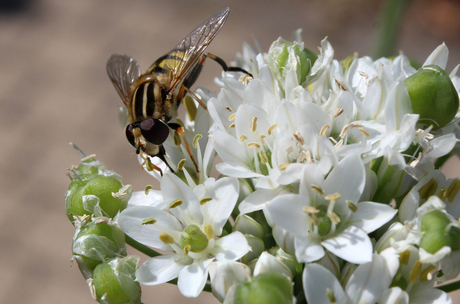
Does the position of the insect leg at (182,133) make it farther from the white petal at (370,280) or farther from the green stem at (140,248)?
the white petal at (370,280)

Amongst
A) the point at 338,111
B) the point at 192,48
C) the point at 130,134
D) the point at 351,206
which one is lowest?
the point at 351,206

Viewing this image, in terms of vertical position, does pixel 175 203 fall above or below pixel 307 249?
above

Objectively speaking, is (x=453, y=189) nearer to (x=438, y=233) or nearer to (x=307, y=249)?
(x=438, y=233)

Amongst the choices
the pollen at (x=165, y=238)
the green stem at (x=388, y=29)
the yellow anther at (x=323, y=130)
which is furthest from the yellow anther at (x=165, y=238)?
the green stem at (x=388, y=29)

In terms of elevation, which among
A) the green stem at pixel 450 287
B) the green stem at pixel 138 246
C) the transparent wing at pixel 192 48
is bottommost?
the green stem at pixel 450 287

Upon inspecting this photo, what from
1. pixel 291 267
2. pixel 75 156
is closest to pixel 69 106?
pixel 75 156

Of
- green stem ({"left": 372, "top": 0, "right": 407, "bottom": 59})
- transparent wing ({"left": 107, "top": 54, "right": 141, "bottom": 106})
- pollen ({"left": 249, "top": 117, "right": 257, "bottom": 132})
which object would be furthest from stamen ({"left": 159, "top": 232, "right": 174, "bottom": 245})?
green stem ({"left": 372, "top": 0, "right": 407, "bottom": 59})

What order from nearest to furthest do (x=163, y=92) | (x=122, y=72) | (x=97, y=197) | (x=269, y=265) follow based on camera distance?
1. (x=269, y=265)
2. (x=97, y=197)
3. (x=163, y=92)
4. (x=122, y=72)

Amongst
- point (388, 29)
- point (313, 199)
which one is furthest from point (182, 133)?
point (388, 29)
